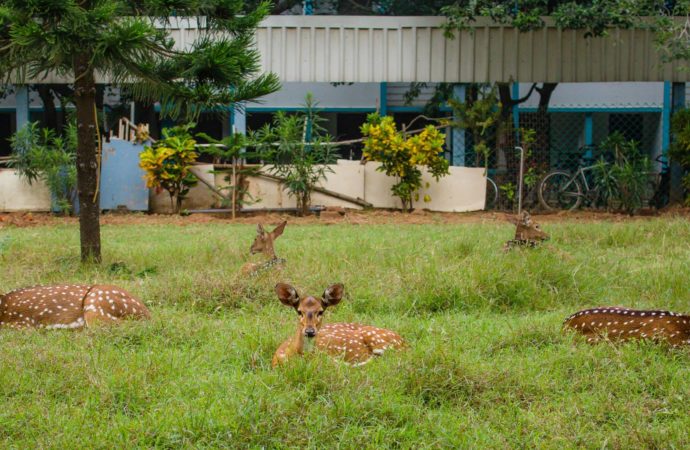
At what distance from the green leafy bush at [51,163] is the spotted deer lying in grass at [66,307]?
8.86 m

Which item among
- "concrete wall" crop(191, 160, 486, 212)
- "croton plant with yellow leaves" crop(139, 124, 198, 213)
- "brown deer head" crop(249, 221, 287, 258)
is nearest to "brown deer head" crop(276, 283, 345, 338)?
"brown deer head" crop(249, 221, 287, 258)

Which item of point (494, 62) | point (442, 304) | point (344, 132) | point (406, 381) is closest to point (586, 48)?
point (494, 62)

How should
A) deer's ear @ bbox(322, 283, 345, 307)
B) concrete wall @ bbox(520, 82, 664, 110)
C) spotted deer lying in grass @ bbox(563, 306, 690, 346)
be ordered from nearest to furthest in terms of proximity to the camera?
deer's ear @ bbox(322, 283, 345, 307) → spotted deer lying in grass @ bbox(563, 306, 690, 346) → concrete wall @ bbox(520, 82, 664, 110)

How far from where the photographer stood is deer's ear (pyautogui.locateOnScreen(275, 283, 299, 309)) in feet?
19.3

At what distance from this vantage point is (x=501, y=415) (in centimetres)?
507

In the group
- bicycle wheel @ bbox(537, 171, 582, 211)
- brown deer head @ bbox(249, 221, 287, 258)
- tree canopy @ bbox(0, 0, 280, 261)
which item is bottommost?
brown deer head @ bbox(249, 221, 287, 258)

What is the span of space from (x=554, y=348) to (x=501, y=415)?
4.58ft

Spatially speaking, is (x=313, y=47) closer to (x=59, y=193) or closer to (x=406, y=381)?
(x=59, y=193)

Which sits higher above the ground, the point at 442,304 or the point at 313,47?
the point at 313,47

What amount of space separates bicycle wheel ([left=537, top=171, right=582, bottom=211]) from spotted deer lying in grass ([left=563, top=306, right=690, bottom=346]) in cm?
1075

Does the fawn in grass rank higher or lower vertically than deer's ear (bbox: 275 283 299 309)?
lower

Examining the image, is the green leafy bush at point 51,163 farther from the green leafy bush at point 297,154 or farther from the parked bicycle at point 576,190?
the parked bicycle at point 576,190

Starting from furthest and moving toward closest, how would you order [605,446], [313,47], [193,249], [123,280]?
[313,47] < [193,249] < [123,280] < [605,446]

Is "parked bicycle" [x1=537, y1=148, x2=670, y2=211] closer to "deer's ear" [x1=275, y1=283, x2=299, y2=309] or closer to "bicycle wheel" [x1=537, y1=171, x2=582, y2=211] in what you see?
"bicycle wheel" [x1=537, y1=171, x2=582, y2=211]
